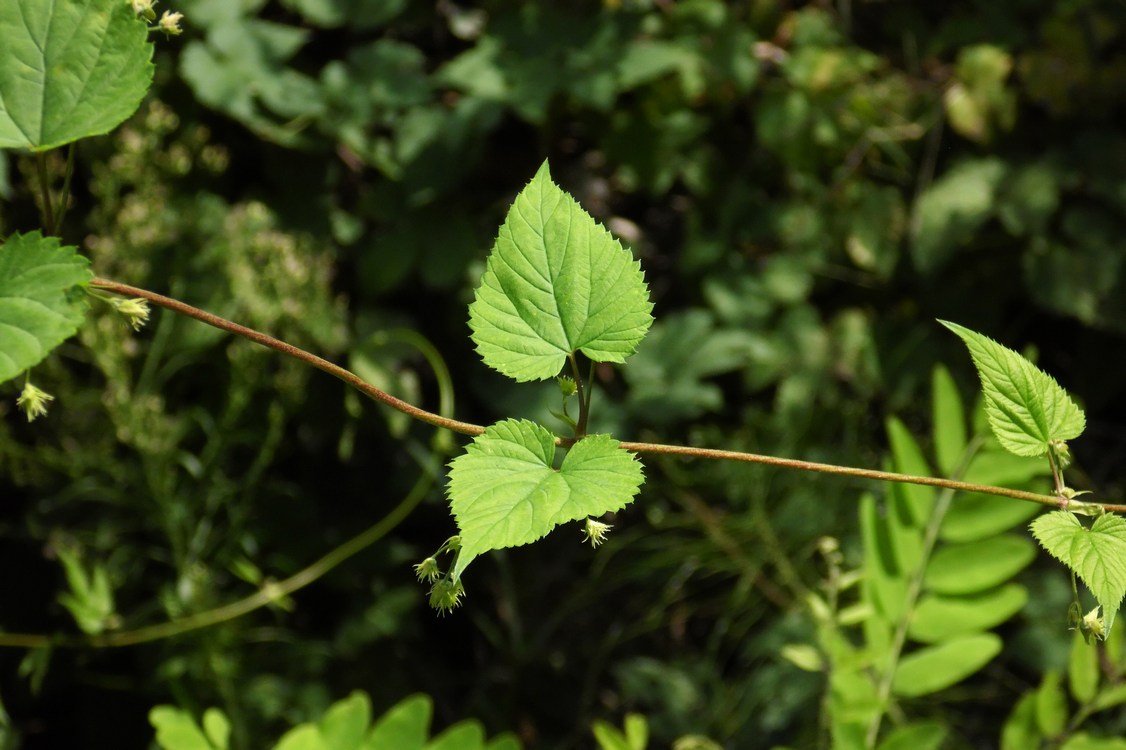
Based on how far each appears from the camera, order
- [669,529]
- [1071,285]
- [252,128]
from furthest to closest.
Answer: [669,529] < [1071,285] < [252,128]

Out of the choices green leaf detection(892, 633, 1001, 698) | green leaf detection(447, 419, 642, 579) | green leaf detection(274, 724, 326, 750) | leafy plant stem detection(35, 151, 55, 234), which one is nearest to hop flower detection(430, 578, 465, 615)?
green leaf detection(447, 419, 642, 579)

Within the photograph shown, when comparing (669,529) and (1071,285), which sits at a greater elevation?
(1071,285)

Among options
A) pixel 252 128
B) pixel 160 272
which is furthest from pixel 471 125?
pixel 160 272

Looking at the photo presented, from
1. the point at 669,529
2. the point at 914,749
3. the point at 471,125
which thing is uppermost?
the point at 471,125

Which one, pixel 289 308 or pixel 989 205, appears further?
pixel 989 205

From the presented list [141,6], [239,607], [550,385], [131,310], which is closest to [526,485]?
[131,310]

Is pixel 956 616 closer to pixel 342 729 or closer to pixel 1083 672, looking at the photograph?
pixel 1083 672

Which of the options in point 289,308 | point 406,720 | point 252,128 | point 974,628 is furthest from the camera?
point 252,128

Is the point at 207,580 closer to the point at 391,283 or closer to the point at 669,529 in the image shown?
the point at 391,283
